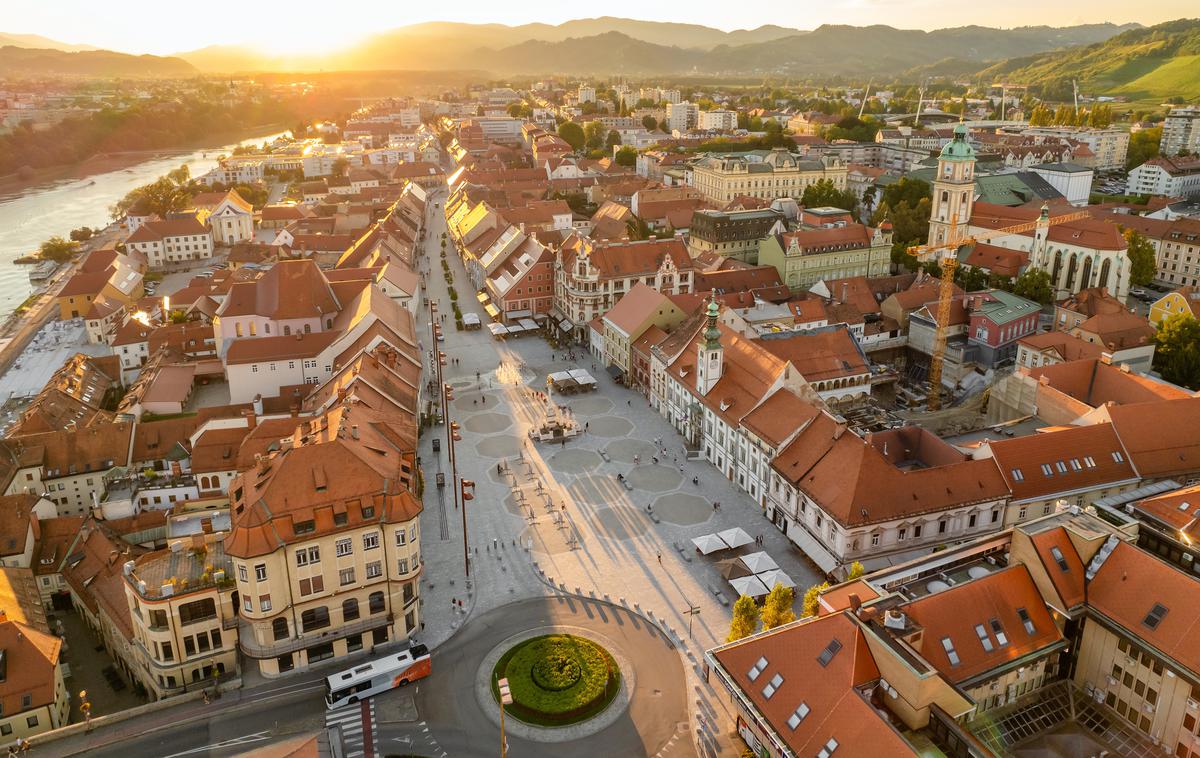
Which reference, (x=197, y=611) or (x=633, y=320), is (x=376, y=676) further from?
(x=633, y=320)

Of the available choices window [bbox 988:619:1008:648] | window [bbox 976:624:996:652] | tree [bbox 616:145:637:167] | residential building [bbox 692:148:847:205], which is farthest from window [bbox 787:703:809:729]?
tree [bbox 616:145:637:167]

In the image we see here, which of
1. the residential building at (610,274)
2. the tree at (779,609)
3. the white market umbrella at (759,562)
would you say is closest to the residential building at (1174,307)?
the residential building at (610,274)

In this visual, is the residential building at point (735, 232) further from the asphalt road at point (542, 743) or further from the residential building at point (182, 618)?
the residential building at point (182, 618)

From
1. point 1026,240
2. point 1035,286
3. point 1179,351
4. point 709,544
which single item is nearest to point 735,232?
point 1026,240

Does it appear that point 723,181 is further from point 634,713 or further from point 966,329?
point 634,713

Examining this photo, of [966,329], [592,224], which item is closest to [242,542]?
[966,329]
